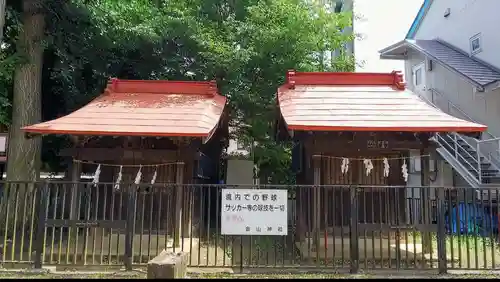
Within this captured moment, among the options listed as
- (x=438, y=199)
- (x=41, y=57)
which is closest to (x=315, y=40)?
(x=438, y=199)

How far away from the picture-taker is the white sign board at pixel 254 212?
8.09 meters

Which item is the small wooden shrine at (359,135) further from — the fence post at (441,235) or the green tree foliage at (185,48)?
the green tree foliage at (185,48)

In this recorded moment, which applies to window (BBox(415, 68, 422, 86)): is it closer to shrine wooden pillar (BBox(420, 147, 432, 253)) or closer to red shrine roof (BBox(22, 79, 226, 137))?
shrine wooden pillar (BBox(420, 147, 432, 253))

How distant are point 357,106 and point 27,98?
972 centimetres

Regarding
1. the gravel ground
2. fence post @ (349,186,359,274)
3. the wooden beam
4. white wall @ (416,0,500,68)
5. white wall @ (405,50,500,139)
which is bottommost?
the gravel ground

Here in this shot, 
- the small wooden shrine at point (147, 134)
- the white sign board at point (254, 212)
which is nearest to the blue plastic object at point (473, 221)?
the white sign board at point (254, 212)

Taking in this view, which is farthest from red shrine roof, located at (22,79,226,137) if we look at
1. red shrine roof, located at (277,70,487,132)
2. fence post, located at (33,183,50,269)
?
red shrine roof, located at (277,70,487,132)

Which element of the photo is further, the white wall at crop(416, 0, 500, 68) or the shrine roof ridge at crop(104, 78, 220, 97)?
the white wall at crop(416, 0, 500, 68)

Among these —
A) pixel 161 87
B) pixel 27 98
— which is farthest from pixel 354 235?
pixel 27 98

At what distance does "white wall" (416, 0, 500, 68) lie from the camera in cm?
1641

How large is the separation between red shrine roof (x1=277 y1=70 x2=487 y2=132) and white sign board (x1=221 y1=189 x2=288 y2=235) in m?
1.89

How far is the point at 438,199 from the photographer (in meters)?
8.14

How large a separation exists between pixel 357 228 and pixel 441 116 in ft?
11.9

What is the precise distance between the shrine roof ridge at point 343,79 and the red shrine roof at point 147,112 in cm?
218
